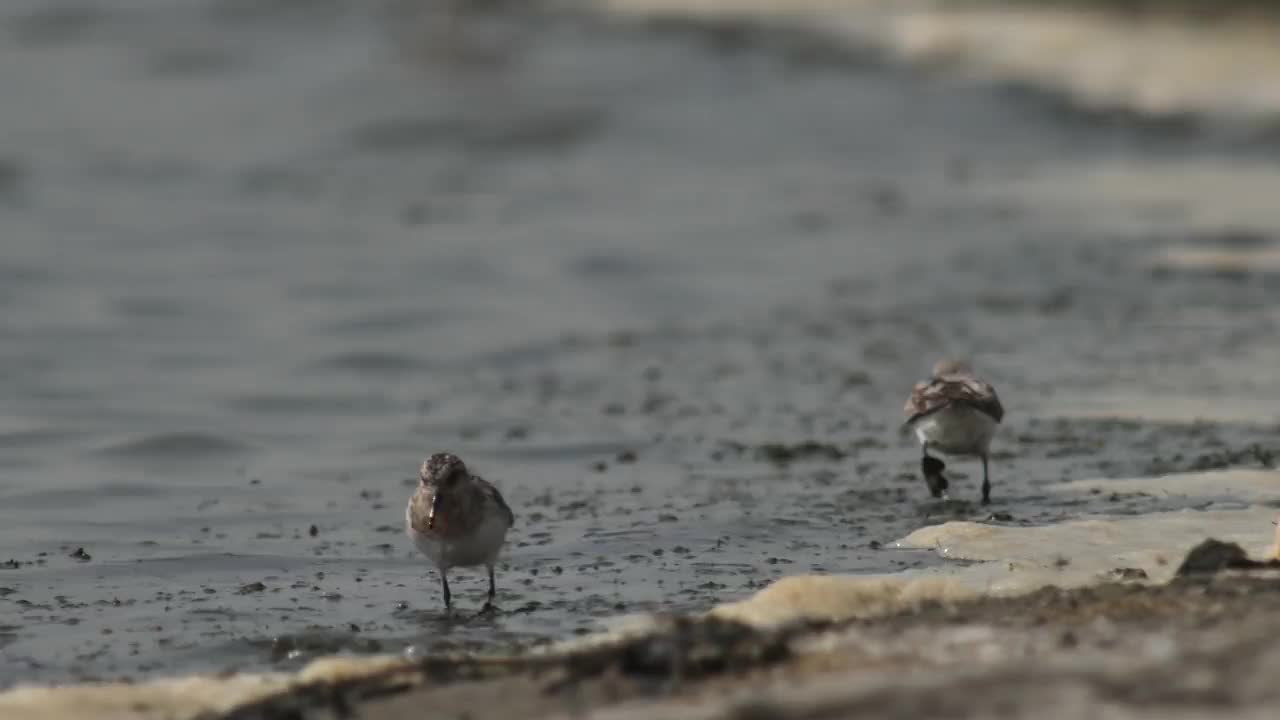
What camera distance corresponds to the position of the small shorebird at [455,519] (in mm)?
10242

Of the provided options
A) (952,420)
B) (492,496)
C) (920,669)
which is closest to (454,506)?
(492,496)

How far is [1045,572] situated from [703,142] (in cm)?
2177

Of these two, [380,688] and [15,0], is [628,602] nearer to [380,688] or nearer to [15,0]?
[380,688]

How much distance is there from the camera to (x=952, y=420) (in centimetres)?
1240

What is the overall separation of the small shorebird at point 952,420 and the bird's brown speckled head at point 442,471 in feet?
9.69

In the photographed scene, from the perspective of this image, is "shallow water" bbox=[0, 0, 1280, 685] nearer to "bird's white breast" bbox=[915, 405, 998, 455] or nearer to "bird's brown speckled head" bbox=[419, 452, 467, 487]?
"bird's white breast" bbox=[915, 405, 998, 455]

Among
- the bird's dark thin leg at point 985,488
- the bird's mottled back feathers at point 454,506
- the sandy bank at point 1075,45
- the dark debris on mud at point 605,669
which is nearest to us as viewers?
the dark debris on mud at point 605,669

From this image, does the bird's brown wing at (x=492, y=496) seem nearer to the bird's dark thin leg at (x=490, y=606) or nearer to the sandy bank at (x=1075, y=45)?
the bird's dark thin leg at (x=490, y=606)

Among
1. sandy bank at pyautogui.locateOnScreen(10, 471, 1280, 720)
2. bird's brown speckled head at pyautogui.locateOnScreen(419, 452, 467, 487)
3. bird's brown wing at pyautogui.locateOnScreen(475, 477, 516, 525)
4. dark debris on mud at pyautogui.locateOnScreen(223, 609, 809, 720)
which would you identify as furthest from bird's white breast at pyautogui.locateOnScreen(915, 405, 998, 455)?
dark debris on mud at pyautogui.locateOnScreen(223, 609, 809, 720)

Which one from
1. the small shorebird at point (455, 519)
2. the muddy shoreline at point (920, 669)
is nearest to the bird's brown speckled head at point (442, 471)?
the small shorebird at point (455, 519)

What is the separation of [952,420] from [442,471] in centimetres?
307

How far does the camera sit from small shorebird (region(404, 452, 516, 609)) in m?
10.2

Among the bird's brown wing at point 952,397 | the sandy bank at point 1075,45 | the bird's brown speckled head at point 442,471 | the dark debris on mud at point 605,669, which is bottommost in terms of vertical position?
the dark debris on mud at point 605,669

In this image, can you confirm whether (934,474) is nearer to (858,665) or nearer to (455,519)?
(455,519)
